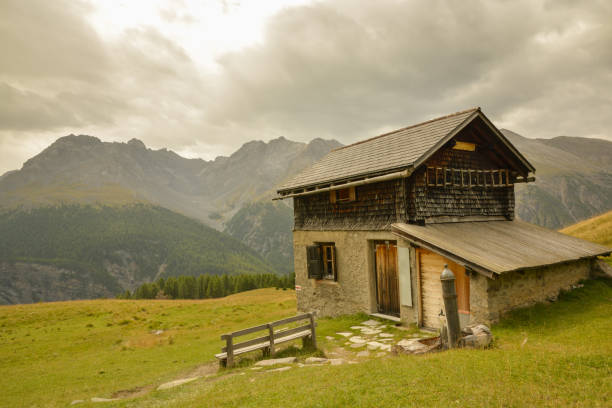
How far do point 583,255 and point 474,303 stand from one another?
6.68 meters

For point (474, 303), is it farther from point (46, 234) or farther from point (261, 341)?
point (46, 234)

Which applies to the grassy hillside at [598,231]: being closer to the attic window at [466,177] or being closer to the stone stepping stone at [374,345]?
the attic window at [466,177]

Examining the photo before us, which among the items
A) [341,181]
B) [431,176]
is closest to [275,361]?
[341,181]

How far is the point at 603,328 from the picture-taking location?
967cm

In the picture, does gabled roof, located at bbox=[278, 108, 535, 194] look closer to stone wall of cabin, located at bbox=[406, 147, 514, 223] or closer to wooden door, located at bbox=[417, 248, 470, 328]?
stone wall of cabin, located at bbox=[406, 147, 514, 223]

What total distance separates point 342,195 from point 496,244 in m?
6.85

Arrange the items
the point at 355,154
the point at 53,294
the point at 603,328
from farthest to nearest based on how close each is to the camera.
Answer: the point at 53,294, the point at 355,154, the point at 603,328

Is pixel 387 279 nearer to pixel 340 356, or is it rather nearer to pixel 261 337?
pixel 340 356

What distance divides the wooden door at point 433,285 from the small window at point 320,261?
5148mm

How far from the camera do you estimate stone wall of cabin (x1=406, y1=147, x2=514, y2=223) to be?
539 inches

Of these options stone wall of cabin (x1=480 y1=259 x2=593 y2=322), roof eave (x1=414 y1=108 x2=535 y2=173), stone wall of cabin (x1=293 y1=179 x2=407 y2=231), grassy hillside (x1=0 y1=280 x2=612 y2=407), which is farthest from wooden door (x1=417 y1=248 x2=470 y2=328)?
roof eave (x1=414 y1=108 x2=535 y2=173)

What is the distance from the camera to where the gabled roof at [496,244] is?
10555 mm

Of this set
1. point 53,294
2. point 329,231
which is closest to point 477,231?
point 329,231

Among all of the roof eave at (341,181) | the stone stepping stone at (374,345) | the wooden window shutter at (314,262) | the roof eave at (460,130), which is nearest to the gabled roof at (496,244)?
the roof eave at (341,181)
